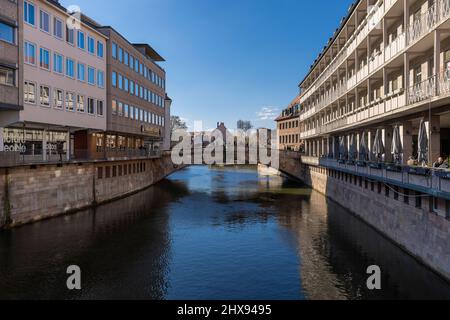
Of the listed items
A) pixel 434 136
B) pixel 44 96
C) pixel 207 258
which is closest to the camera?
pixel 434 136

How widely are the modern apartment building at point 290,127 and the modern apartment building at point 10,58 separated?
82.9m

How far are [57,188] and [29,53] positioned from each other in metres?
12.5

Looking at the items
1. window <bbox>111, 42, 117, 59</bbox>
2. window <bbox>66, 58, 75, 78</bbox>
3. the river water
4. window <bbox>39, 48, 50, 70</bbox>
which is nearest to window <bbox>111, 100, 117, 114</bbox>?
window <bbox>111, 42, 117, 59</bbox>

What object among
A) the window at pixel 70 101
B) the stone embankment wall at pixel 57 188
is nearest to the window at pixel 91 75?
the window at pixel 70 101

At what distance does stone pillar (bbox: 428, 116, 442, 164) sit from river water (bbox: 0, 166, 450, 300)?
263 inches

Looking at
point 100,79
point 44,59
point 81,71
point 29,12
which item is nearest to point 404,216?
point 44,59

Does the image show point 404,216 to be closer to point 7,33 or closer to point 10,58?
point 10,58

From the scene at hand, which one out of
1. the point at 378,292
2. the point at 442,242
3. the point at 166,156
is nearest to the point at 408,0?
the point at 442,242

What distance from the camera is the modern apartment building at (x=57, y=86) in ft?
114

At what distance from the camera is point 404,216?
24.4 metres

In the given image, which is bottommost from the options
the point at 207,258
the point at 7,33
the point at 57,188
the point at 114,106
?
the point at 207,258

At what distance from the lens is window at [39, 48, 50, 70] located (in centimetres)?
3647

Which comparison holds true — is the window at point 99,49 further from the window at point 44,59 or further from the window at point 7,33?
the window at point 7,33

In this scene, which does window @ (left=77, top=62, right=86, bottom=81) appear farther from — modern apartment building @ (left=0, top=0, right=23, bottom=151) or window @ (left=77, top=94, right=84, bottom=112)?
modern apartment building @ (left=0, top=0, right=23, bottom=151)
